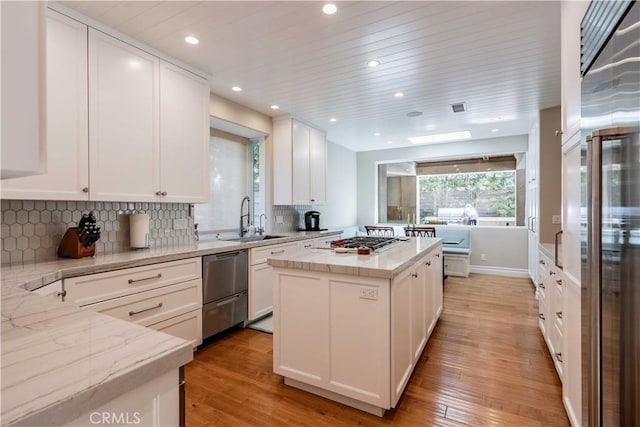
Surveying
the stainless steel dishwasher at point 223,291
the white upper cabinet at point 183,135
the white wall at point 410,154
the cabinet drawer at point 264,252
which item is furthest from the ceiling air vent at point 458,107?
the stainless steel dishwasher at point 223,291

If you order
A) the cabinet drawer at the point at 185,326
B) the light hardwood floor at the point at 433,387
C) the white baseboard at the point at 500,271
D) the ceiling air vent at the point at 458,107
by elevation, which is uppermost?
the ceiling air vent at the point at 458,107

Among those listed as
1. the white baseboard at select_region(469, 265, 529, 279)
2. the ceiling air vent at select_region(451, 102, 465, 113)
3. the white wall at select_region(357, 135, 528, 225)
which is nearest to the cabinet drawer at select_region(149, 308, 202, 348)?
the ceiling air vent at select_region(451, 102, 465, 113)

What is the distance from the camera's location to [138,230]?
8.54 feet

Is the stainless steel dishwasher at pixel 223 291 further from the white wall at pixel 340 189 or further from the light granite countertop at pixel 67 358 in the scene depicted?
the white wall at pixel 340 189

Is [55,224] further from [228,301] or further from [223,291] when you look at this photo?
[228,301]

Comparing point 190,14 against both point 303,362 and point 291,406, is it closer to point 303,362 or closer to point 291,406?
point 303,362

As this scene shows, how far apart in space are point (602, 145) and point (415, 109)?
10.7 ft

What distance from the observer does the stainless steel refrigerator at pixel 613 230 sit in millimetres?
955

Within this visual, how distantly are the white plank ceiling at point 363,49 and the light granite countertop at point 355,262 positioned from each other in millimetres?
1691

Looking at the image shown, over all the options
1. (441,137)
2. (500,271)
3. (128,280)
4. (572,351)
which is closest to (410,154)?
(441,137)

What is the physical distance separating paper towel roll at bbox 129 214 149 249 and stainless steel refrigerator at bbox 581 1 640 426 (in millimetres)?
2920

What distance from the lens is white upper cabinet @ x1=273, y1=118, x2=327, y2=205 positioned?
4348 millimetres

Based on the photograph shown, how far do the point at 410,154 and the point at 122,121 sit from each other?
5459 mm

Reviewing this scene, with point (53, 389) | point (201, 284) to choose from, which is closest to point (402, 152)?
point (201, 284)
